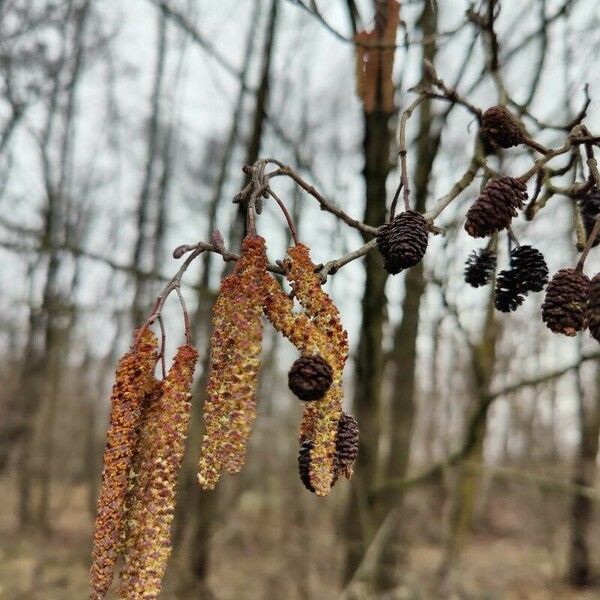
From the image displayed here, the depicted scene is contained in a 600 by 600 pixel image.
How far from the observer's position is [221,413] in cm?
73

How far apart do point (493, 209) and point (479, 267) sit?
1.24 feet

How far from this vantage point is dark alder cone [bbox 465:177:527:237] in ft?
2.92

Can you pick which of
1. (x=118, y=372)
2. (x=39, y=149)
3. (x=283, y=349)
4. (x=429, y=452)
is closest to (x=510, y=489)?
(x=429, y=452)

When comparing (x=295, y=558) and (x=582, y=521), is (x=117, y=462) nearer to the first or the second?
(x=295, y=558)

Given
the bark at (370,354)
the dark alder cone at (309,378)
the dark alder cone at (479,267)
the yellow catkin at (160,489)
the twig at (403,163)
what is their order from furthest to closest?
the bark at (370,354) → the dark alder cone at (479,267) → the twig at (403,163) → the yellow catkin at (160,489) → the dark alder cone at (309,378)

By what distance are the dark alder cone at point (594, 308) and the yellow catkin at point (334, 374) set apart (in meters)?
0.23

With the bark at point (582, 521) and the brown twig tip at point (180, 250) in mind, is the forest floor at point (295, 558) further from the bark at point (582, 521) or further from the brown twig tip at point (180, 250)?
the brown twig tip at point (180, 250)

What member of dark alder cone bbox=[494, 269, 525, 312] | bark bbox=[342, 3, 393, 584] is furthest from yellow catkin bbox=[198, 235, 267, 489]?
bark bbox=[342, 3, 393, 584]

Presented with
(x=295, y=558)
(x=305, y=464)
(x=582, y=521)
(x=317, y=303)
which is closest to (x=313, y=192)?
(x=317, y=303)

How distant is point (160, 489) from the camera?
796mm

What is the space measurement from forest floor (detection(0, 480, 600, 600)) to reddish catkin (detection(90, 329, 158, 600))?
4112mm

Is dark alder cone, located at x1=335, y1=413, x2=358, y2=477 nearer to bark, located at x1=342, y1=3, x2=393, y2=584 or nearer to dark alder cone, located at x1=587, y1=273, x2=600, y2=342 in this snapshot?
dark alder cone, located at x1=587, y1=273, x2=600, y2=342

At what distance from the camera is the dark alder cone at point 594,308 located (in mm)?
702

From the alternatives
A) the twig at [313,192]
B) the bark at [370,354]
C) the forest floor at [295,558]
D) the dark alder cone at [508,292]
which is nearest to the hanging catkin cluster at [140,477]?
the twig at [313,192]
